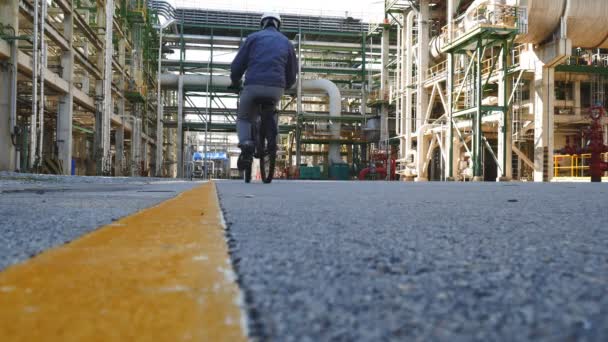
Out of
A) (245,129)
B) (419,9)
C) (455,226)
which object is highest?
(419,9)

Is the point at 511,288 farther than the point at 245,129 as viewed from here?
No

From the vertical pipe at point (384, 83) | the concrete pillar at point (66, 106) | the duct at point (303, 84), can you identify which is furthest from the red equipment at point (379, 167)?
the concrete pillar at point (66, 106)

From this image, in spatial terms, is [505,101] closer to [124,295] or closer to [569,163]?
[569,163]

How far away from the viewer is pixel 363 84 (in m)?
28.3

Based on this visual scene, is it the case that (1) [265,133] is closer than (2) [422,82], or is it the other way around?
(1) [265,133]

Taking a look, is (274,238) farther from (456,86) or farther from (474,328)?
(456,86)

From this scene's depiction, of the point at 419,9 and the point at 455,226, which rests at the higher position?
the point at 419,9

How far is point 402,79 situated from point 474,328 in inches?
933

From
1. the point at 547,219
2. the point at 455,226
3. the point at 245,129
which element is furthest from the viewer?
the point at 245,129

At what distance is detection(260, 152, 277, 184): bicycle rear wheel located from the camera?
5578mm

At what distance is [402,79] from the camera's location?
2345 centimetres

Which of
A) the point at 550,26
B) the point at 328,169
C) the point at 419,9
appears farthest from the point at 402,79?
the point at 550,26

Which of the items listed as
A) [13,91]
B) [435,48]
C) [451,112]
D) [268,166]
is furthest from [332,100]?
[268,166]

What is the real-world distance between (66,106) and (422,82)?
1286cm
